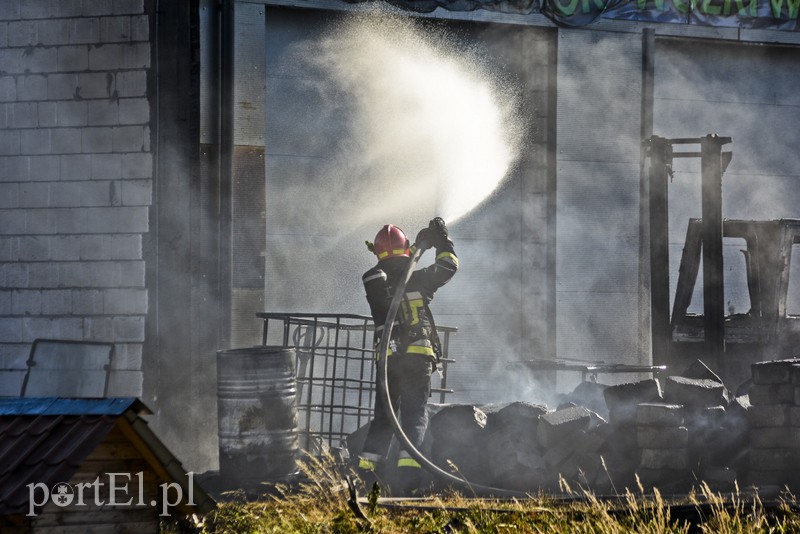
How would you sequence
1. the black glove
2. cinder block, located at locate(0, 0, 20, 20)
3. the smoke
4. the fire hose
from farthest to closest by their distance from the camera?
the smoke, cinder block, located at locate(0, 0, 20, 20), the black glove, the fire hose

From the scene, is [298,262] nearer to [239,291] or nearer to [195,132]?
[239,291]

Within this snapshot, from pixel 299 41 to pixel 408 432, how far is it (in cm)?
599

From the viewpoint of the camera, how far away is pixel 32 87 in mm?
9953

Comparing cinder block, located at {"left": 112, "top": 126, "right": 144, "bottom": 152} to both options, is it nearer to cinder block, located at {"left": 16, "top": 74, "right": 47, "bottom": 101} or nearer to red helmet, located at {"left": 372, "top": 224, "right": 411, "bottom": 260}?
cinder block, located at {"left": 16, "top": 74, "right": 47, "bottom": 101}

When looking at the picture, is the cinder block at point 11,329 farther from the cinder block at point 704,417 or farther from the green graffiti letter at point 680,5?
the green graffiti letter at point 680,5

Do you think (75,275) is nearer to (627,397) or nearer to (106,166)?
(106,166)

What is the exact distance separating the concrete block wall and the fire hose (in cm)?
315

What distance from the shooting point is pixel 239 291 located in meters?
11.7

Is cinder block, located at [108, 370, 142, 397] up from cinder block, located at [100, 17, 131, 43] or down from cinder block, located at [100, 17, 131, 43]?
down

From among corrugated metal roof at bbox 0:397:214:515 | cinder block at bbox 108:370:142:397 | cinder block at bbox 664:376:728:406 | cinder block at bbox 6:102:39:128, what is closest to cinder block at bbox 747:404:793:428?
cinder block at bbox 664:376:728:406

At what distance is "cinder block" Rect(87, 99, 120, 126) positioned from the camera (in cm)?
987

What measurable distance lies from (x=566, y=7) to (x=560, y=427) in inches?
256

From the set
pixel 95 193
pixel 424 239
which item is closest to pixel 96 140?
pixel 95 193

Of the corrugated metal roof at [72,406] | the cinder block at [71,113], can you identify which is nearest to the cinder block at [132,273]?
the cinder block at [71,113]
